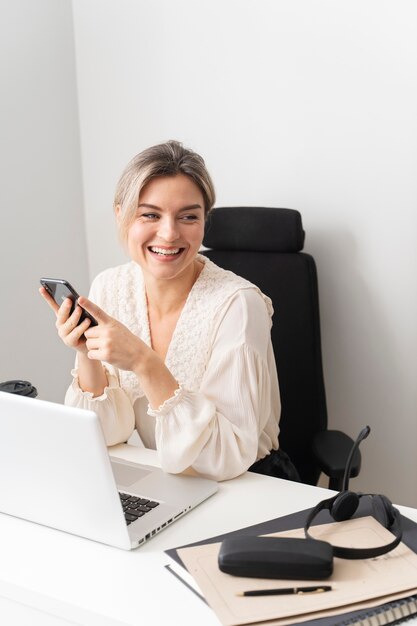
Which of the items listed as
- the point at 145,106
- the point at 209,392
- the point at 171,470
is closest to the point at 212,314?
the point at 209,392

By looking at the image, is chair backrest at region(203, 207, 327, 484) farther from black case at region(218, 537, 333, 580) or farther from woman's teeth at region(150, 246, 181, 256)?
black case at region(218, 537, 333, 580)

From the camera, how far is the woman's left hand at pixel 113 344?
142 centimetres

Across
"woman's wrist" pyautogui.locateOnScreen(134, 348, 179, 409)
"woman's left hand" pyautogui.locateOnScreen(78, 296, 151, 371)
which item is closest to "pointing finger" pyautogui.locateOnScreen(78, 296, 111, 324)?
"woman's left hand" pyautogui.locateOnScreen(78, 296, 151, 371)

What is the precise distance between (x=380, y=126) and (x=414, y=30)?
24cm

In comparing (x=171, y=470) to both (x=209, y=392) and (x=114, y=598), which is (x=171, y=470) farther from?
(x=114, y=598)

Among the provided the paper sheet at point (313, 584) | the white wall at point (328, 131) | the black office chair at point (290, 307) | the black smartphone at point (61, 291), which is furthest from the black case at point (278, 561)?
the white wall at point (328, 131)

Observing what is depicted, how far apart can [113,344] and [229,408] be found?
0.28 metres

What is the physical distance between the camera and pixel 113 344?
1425 millimetres

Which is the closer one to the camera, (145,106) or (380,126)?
(380,126)

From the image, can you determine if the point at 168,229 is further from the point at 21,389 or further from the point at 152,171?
the point at 21,389

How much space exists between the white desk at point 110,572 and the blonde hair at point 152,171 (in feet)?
2.11

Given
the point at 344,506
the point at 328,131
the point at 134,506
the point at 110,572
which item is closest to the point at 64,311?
the point at 134,506

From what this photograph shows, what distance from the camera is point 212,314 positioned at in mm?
1644

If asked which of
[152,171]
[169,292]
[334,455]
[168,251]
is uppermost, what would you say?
[152,171]
